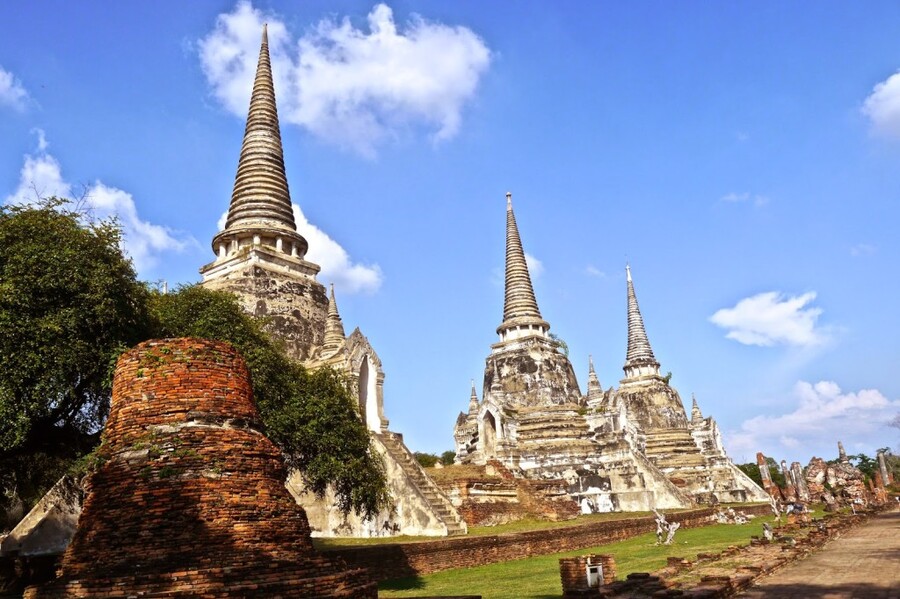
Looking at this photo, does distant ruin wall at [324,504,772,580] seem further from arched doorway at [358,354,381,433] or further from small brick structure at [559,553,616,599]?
arched doorway at [358,354,381,433]

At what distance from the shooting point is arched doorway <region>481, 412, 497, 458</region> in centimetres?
3231

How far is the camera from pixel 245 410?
8188 mm

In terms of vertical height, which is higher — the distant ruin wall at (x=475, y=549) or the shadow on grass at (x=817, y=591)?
the distant ruin wall at (x=475, y=549)

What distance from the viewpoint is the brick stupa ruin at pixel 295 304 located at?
18.9 m

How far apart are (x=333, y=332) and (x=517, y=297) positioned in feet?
58.4

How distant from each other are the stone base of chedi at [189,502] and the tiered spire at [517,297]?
99.7 ft

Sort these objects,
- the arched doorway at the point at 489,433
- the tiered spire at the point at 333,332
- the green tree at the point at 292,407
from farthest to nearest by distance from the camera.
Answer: the arched doorway at the point at 489,433
the tiered spire at the point at 333,332
the green tree at the point at 292,407

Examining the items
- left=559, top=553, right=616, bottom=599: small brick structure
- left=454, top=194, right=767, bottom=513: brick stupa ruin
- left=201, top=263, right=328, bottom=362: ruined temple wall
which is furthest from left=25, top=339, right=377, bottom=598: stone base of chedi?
left=454, top=194, right=767, bottom=513: brick stupa ruin

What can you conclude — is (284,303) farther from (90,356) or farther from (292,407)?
(90,356)

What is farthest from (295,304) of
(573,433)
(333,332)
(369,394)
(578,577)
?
(578,577)

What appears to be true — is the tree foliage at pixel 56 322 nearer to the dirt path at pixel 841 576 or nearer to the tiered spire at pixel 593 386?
the dirt path at pixel 841 576

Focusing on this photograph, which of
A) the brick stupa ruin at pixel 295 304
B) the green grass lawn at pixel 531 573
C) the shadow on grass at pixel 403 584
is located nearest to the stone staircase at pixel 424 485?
the brick stupa ruin at pixel 295 304

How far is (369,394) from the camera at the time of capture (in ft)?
71.2

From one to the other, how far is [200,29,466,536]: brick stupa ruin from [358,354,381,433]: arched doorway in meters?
0.03
